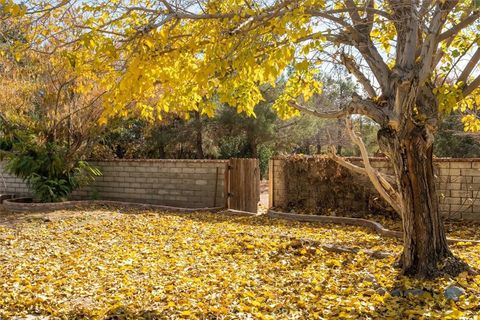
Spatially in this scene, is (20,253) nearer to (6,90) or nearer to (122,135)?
(6,90)

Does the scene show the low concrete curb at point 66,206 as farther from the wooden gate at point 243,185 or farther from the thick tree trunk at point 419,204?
the thick tree trunk at point 419,204

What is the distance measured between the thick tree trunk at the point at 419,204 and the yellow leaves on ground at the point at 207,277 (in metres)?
0.24

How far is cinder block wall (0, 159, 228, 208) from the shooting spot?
39.3ft

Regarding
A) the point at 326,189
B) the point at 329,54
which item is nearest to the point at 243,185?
the point at 326,189

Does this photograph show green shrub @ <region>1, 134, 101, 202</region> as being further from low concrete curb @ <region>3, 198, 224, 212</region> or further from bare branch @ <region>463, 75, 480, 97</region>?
bare branch @ <region>463, 75, 480, 97</region>

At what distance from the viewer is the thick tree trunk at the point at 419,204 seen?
15.9ft

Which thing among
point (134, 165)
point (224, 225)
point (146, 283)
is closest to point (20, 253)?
point (146, 283)

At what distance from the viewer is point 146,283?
4930 mm

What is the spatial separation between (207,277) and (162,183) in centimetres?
775

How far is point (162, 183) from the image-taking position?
12.7 meters

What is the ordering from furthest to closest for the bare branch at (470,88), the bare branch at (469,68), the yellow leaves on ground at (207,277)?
the bare branch at (469,68), the bare branch at (470,88), the yellow leaves on ground at (207,277)

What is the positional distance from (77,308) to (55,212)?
7161 millimetres

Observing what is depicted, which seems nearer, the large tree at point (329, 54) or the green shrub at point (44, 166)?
the large tree at point (329, 54)

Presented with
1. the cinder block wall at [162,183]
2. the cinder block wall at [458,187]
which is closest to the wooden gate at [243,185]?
the cinder block wall at [162,183]
